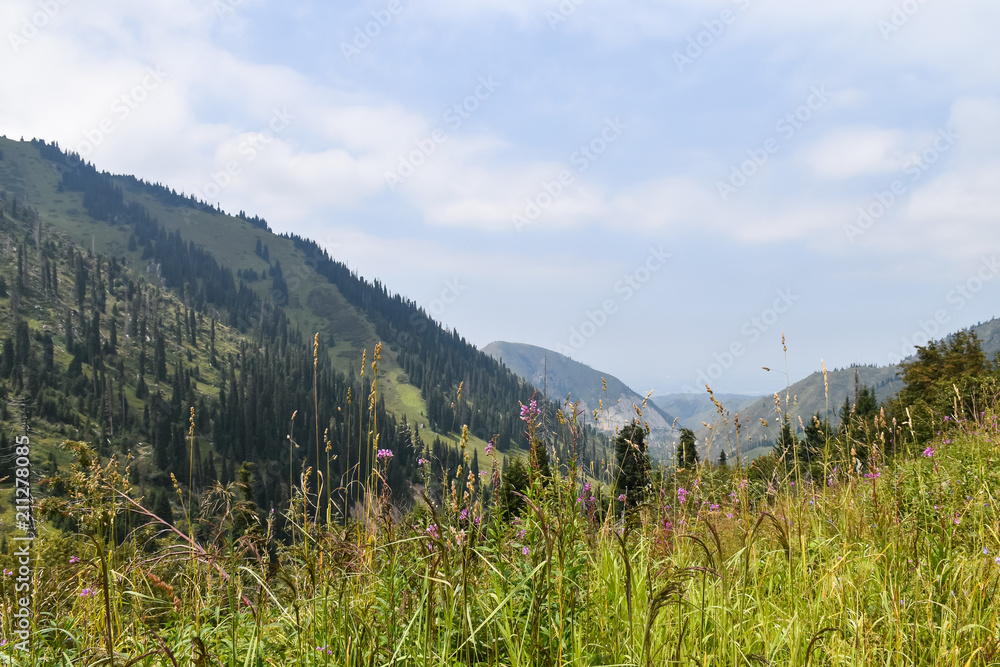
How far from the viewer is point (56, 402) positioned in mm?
117125

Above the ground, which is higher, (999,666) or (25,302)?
(25,302)

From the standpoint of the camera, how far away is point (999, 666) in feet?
6.64

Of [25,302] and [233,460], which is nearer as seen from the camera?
[233,460]

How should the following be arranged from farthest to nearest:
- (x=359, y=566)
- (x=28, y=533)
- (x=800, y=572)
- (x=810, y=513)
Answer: (x=810, y=513) → (x=28, y=533) → (x=800, y=572) → (x=359, y=566)

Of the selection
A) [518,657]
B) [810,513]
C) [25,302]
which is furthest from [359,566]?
[25,302]

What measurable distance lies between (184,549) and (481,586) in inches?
57.4

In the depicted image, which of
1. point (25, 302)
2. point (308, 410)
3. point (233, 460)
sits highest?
point (25, 302)

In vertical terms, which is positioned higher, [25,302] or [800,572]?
[25,302]

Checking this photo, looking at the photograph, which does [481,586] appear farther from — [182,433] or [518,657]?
[182,433]

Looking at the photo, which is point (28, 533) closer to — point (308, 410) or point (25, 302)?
point (308, 410)

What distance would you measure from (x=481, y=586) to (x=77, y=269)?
215 m

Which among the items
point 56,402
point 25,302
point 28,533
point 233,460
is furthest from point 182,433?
point 28,533

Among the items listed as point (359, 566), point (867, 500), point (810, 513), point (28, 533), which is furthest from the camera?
point (867, 500)

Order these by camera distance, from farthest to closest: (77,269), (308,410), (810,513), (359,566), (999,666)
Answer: (77,269), (308,410), (810,513), (359,566), (999,666)
